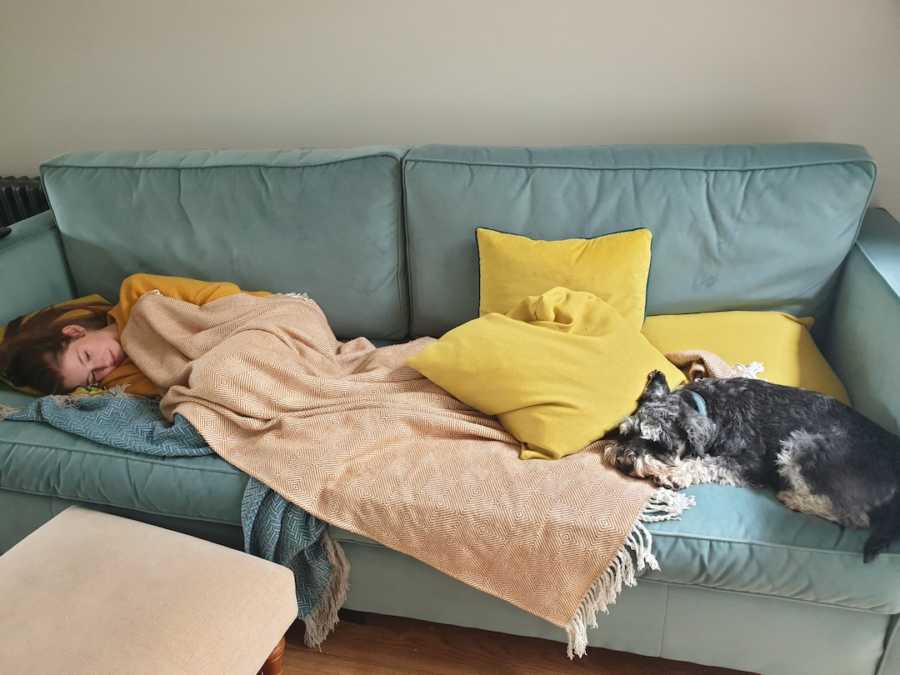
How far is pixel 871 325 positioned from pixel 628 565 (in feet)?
2.60

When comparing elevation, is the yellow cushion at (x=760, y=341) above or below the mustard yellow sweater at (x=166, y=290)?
below

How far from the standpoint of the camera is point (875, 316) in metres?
1.55

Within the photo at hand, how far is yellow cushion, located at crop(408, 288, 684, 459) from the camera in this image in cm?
148

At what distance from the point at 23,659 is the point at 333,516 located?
552 millimetres

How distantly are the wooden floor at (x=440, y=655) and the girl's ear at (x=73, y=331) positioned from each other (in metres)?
A: 0.92

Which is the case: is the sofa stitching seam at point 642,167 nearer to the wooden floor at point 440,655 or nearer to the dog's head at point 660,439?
the dog's head at point 660,439

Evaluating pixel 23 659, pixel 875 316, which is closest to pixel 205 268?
pixel 23 659

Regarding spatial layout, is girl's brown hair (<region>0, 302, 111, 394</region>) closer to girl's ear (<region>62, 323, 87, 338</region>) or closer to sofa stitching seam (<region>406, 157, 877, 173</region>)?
girl's ear (<region>62, 323, 87, 338</region>)

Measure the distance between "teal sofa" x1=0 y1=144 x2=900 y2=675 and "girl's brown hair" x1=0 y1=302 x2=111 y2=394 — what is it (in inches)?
3.0

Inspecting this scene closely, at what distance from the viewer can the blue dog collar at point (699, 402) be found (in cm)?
144

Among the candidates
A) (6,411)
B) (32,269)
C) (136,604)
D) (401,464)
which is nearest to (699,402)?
(401,464)

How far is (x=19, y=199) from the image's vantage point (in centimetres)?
247

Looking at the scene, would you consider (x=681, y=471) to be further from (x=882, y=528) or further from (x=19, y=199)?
(x=19, y=199)

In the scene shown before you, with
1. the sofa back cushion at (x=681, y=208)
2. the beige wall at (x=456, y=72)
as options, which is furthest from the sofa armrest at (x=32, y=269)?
the sofa back cushion at (x=681, y=208)
